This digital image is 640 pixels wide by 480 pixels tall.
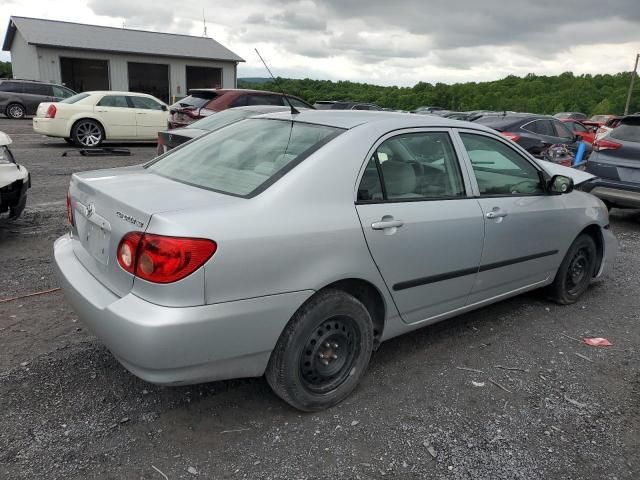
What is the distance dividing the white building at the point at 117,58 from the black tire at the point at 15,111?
7851 mm

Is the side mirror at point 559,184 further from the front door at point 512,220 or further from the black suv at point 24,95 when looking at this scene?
the black suv at point 24,95

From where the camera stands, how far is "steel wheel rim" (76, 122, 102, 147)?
43.9 feet

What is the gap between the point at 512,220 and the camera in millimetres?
3699

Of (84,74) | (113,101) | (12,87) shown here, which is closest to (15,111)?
(12,87)

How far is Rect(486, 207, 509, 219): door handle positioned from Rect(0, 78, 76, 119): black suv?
21807 millimetres

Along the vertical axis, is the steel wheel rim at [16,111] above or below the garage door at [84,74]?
below

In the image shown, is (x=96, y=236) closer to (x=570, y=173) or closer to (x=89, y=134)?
(x=570, y=173)

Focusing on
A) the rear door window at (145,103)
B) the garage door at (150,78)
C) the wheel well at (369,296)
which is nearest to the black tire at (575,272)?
the wheel well at (369,296)

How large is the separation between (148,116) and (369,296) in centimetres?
1287

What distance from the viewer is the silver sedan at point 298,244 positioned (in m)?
2.33

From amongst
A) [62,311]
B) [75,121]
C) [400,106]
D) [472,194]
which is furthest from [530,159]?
[400,106]

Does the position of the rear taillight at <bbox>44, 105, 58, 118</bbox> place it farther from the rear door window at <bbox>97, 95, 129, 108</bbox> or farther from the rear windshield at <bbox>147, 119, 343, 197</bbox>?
the rear windshield at <bbox>147, 119, 343, 197</bbox>

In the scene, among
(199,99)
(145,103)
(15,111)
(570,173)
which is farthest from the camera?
(15,111)

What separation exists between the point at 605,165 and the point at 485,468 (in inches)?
246
